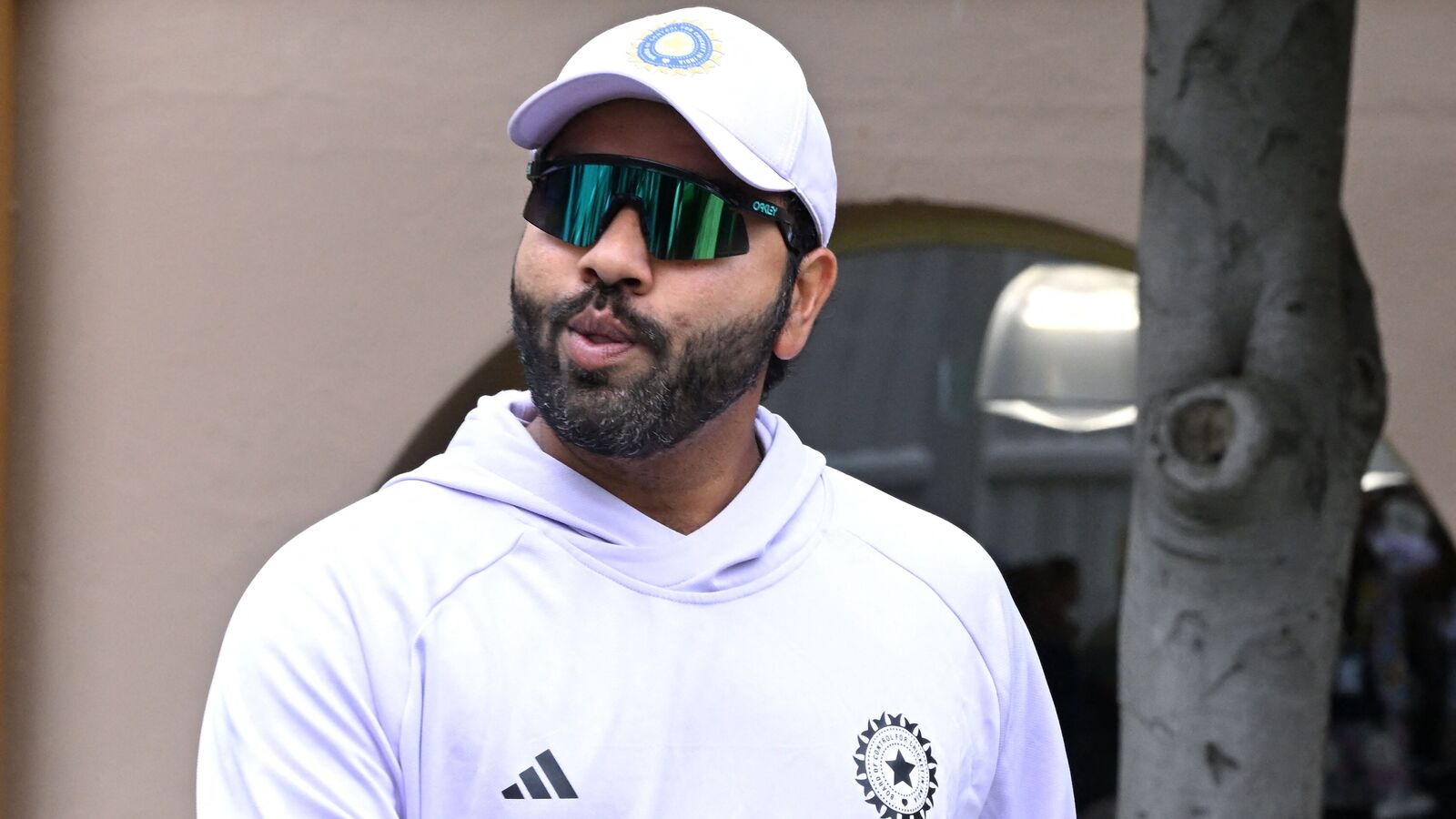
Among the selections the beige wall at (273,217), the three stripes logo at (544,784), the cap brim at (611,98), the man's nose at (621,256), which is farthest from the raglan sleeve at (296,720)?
the beige wall at (273,217)

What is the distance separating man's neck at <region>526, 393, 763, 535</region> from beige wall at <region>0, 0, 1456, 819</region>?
2.74m

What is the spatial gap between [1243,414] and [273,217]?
2.91 metres

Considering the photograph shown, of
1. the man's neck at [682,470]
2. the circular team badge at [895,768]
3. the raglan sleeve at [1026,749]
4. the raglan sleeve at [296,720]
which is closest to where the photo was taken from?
the raglan sleeve at [296,720]

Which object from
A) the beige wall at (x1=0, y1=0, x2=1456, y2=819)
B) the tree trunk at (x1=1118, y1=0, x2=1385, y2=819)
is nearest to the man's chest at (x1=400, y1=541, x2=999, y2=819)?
the tree trunk at (x1=1118, y1=0, x2=1385, y2=819)

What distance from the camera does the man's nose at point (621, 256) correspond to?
1.80 m

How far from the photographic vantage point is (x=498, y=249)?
15.4ft

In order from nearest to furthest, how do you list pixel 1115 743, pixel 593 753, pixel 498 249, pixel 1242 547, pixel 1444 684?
pixel 593 753, pixel 1242 547, pixel 498 249, pixel 1115 743, pixel 1444 684

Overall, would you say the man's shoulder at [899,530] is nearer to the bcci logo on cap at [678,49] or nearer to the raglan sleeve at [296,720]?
the bcci logo on cap at [678,49]

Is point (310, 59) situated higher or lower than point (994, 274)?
higher

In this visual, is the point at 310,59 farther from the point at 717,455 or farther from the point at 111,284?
the point at 717,455

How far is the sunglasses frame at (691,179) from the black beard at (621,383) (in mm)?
110

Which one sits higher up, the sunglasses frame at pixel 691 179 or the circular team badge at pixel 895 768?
the sunglasses frame at pixel 691 179

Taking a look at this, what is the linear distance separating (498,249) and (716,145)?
2977 mm

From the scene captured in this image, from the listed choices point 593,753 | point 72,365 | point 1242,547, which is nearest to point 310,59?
point 72,365
